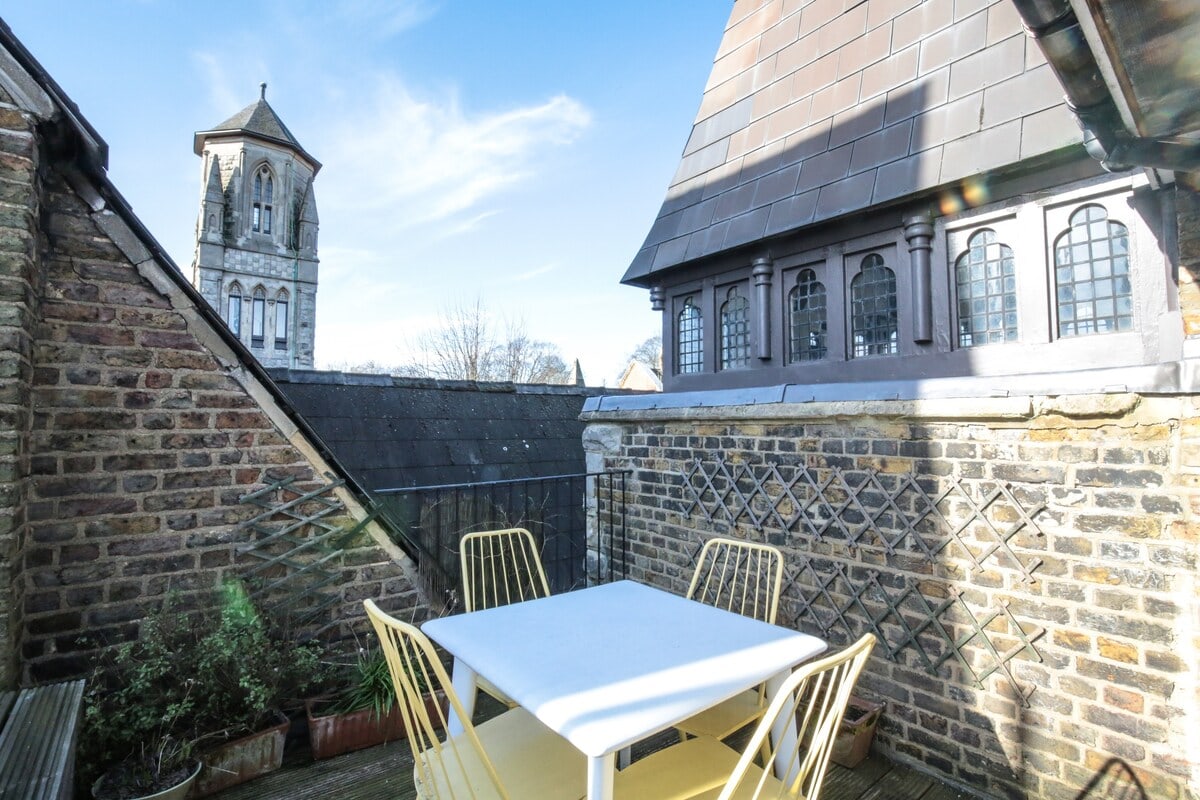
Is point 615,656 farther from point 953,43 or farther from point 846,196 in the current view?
point 953,43

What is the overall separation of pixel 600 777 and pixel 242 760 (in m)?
1.96

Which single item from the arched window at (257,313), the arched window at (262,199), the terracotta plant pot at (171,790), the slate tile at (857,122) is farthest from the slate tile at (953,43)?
the arched window at (257,313)

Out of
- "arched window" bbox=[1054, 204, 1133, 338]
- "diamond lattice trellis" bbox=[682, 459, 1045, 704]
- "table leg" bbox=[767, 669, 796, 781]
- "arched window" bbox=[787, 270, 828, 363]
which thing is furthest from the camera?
"arched window" bbox=[787, 270, 828, 363]

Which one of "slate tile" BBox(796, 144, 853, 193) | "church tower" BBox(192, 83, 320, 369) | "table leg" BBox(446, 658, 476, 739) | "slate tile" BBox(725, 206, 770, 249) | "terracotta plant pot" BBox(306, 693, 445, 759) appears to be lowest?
"terracotta plant pot" BBox(306, 693, 445, 759)

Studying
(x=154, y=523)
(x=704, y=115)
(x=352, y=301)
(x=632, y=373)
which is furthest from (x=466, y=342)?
(x=154, y=523)

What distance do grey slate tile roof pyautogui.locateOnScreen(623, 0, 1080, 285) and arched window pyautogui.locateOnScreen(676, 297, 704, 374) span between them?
462 millimetres

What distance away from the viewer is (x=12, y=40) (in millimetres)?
2145

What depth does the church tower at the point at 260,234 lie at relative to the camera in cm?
2727

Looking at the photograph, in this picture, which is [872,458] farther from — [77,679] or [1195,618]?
[77,679]

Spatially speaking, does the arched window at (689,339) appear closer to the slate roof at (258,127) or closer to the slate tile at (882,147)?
the slate tile at (882,147)

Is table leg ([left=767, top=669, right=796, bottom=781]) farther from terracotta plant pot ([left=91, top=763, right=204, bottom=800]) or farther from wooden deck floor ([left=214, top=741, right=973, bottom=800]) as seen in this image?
terracotta plant pot ([left=91, top=763, right=204, bottom=800])

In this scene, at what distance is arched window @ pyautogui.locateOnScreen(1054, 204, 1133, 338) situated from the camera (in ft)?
9.48

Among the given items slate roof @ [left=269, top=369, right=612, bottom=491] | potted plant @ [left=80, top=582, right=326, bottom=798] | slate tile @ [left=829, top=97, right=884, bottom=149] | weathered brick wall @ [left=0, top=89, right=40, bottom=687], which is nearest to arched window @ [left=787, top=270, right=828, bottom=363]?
slate tile @ [left=829, top=97, right=884, bottom=149]

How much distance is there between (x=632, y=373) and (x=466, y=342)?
33.4 feet
